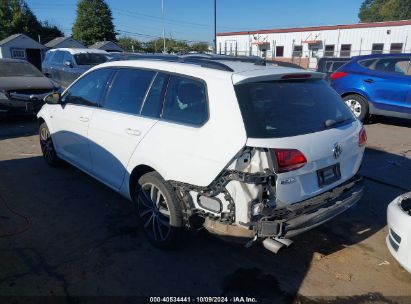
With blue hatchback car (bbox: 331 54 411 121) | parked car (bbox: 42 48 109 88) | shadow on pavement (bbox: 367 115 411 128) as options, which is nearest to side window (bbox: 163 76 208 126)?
blue hatchback car (bbox: 331 54 411 121)

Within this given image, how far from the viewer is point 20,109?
8.88 m

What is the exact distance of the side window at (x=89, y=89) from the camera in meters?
4.30

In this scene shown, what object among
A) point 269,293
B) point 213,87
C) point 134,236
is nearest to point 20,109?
point 134,236

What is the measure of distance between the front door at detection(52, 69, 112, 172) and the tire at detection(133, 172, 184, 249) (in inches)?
49.4

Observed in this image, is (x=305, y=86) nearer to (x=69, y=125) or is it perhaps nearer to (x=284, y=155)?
(x=284, y=155)

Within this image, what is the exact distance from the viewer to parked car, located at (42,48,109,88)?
1251 cm

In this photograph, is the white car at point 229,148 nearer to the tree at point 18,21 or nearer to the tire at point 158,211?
the tire at point 158,211

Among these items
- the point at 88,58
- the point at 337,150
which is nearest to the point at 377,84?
the point at 337,150

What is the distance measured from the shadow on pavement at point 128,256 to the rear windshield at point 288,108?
44.4 inches

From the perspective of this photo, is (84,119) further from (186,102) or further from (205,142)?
(205,142)

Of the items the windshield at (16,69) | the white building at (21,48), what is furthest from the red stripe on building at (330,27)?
the windshield at (16,69)

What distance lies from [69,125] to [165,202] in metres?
2.21

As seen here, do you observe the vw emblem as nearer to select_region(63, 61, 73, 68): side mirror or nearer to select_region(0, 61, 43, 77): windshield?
select_region(0, 61, 43, 77): windshield

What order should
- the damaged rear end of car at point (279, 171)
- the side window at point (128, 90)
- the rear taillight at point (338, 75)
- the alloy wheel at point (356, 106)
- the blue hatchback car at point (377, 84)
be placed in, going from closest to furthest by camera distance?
the damaged rear end of car at point (279, 171) < the side window at point (128, 90) < the blue hatchback car at point (377, 84) < the alloy wheel at point (356, 106) < the rear taillight at point (338, 75)
